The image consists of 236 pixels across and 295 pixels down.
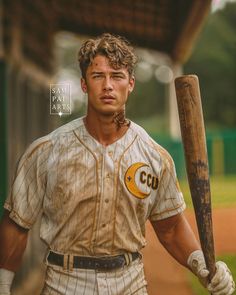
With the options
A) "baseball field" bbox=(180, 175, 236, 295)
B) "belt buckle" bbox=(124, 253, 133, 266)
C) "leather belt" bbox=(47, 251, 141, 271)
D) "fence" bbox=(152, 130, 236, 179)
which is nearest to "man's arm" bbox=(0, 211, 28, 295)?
"leather belt" bbox=(47, 251, 141, 271)

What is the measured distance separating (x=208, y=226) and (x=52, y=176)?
0.55 m

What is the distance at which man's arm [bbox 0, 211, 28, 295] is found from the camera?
8.91 ft

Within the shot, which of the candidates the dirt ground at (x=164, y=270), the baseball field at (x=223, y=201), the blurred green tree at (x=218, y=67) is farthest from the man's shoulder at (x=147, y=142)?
the blurred green tree at (x=218, y=67)

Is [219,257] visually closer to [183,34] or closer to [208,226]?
[183,34]

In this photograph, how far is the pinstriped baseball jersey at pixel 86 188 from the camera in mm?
2643

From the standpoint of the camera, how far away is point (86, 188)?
264 centimetres

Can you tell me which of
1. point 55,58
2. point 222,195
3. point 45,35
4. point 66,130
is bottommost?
point 222,195

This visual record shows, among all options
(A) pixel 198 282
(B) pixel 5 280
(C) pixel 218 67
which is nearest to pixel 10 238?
(B) pixel 5 280

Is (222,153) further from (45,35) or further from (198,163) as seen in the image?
(198,163)

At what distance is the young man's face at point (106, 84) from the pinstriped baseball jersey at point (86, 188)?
0.19 meters

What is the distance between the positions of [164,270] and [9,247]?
20.8 ft

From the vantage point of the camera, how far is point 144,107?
46656mm

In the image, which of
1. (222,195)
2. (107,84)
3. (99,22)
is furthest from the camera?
(222,195)

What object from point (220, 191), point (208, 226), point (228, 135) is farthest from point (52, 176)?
point (228, 135)
